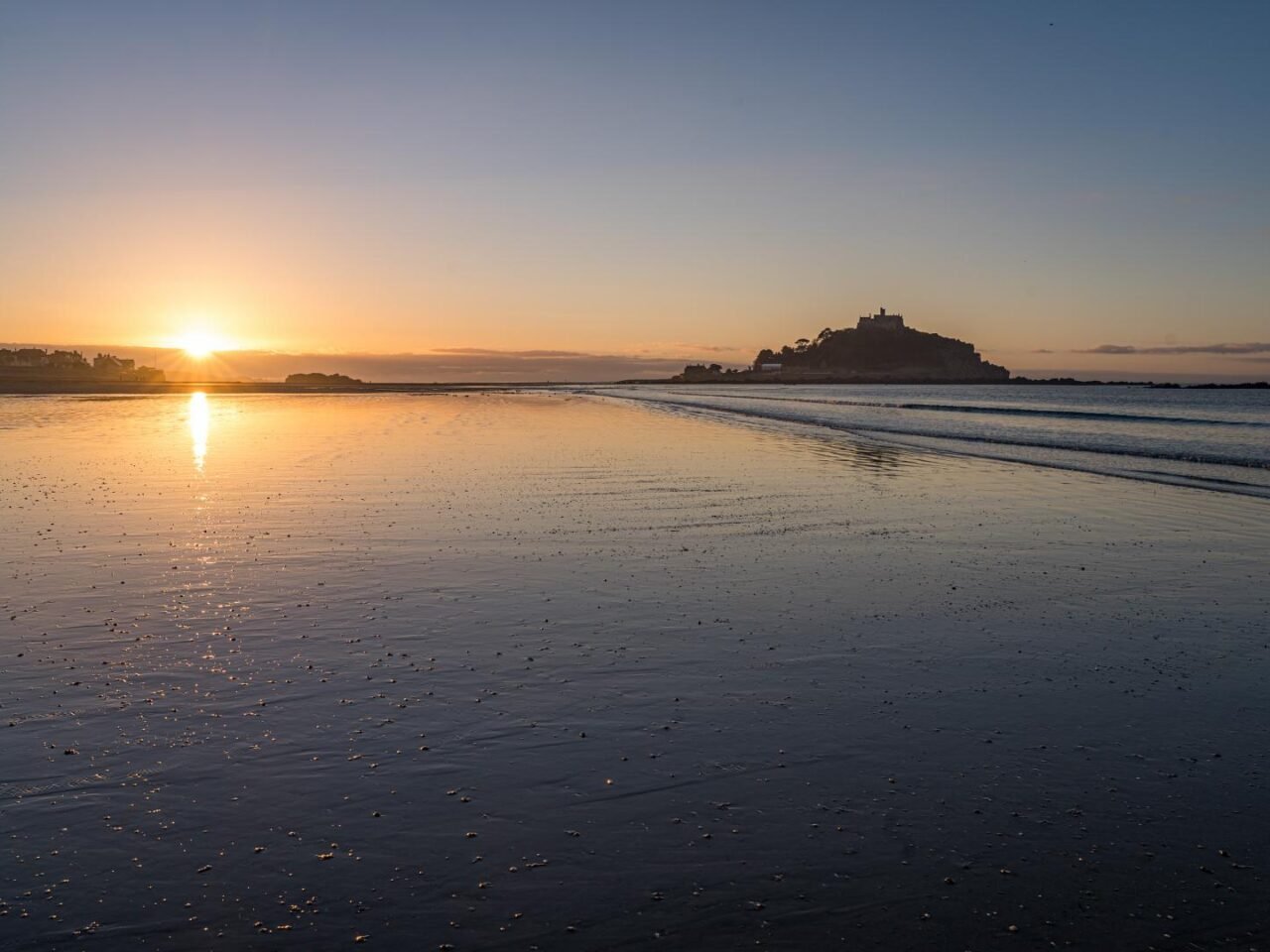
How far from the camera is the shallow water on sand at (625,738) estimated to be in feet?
15.7

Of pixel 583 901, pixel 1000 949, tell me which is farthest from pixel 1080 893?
pixel 583 901

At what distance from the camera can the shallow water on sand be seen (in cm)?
479

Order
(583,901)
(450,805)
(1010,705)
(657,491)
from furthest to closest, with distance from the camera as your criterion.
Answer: (657,491), (1010,705), (450,805), (583,901)

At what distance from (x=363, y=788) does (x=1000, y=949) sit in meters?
3.79

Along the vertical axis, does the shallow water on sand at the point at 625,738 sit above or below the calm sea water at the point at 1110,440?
below

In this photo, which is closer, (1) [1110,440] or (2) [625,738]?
(2) [625,738]

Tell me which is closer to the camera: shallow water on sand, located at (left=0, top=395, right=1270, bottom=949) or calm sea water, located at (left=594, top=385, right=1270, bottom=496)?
shallow water on sand, located at (left=0, top=395, right=1270, bottom=949)

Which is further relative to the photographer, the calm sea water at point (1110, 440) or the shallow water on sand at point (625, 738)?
the calm sea water at point (1110, 440)

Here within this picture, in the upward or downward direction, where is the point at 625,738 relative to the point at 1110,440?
downward

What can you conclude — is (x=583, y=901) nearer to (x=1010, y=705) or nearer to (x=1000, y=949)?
(x=1000, y=949)

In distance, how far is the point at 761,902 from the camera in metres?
4.83

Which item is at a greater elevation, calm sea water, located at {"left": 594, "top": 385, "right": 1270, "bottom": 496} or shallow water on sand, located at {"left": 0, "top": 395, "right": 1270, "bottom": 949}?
calm sea water, located at {"left": 594, "top": 385, "right": 1270, "bottom": 496}

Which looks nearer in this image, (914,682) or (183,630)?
(914,682)

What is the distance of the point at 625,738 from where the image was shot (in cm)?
691
